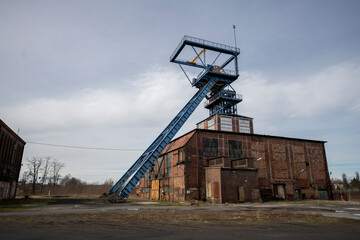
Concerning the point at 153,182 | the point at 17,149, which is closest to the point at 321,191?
the point at 153,182

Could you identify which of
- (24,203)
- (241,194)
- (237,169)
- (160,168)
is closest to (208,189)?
(241,194)

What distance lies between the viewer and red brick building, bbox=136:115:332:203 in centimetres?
2041

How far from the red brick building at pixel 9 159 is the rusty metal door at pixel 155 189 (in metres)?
15.6

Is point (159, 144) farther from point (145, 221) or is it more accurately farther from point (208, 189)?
point (145, 221)

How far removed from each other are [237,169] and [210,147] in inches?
178

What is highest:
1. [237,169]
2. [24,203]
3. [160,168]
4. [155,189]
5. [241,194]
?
[160,168]

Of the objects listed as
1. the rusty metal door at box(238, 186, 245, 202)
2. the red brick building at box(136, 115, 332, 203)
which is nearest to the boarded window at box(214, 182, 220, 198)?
the red brick building at box(136, 115, 332, 203)

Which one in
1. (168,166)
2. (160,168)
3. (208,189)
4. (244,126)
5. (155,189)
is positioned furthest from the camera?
(244,126)

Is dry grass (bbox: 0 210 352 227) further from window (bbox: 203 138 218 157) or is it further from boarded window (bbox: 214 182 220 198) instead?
window (bbox: 203 138 218 157)

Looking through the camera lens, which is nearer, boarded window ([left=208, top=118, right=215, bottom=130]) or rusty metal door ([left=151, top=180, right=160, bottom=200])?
rusty metal door ([left=151, top=180, right=160, bottom=200])

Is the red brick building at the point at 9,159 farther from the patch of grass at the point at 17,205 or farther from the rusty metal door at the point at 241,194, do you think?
the rusty metal door at the point at 241,194

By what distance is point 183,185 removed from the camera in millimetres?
21875

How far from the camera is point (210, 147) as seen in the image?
79.3ft

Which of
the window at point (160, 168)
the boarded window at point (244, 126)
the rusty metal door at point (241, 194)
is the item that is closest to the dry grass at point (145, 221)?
the rusty metal door at point (241, 194)
